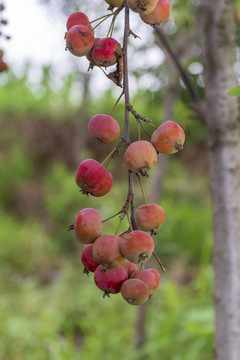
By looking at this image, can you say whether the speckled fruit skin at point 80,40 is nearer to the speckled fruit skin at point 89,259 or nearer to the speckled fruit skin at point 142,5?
the speckled fruit skin at point 142,5

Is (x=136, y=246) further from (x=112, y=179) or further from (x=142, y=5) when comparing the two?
(x=142, y=5)

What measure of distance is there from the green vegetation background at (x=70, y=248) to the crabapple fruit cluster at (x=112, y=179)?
7 centimetres

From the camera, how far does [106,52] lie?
0.51 metres

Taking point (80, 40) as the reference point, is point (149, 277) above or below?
below

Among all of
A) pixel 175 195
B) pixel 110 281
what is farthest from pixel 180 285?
pixel 110 281

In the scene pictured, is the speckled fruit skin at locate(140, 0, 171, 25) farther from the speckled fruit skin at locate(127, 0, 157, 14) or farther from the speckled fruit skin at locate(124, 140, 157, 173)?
the speckled fruit skin at locate(124, 140, 157, 173)

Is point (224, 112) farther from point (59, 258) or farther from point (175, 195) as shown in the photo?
point (175, 195)

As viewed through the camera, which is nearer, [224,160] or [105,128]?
[105,128]

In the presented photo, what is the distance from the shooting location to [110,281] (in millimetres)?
515

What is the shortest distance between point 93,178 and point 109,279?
12 centimetres

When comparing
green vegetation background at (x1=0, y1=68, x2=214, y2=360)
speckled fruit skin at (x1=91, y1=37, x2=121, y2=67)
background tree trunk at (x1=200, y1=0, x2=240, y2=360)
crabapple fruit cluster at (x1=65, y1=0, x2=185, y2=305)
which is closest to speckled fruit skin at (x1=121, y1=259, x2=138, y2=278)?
crabapple fruit cluster at (x1=65, y1=0, x2=185, y2=305)

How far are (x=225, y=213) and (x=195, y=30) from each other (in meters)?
1.20

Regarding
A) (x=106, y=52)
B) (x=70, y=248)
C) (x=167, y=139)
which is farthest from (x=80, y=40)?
(x=70, y=248)

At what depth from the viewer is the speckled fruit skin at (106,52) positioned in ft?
1.68
